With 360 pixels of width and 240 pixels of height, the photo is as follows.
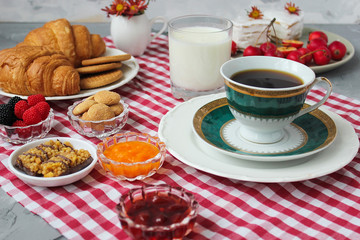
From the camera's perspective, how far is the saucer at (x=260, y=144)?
3.62 feet

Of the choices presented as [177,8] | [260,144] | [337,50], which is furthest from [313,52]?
[177,8]

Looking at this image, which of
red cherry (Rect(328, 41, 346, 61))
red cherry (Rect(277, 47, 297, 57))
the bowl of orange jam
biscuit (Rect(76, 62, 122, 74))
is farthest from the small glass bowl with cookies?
red cherry (Rect(328, 41, 346, 61))

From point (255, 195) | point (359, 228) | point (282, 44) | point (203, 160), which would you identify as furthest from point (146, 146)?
point (282, 44)

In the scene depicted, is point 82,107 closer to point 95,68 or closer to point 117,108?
point 117,108

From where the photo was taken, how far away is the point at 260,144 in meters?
1.18

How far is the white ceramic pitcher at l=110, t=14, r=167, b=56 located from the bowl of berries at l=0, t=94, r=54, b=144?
2.34 feet

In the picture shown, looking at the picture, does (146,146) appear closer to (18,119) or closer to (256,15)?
(18,119)

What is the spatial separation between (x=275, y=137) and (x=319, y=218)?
0.26m

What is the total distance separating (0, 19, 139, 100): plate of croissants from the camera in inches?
59.4

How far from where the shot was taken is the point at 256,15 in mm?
1981

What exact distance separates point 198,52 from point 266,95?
18.6 inches

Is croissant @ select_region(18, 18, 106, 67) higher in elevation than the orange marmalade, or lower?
higher

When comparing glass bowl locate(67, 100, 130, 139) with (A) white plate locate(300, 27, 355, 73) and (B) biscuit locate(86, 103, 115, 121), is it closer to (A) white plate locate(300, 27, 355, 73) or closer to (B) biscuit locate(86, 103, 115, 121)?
(B) biscuit locate(86, 103, 115, 121)

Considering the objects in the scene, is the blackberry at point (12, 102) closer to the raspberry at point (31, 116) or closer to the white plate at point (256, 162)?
the raspberry at point (31, 116)
